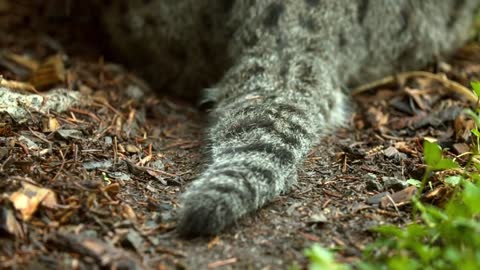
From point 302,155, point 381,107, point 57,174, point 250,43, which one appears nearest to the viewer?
point 57,174

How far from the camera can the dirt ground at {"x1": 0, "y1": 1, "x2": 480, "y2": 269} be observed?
2906 millimetres

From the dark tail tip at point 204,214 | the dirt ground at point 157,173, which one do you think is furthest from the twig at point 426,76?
the dark tail tip at point 204,214

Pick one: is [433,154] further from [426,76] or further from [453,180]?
[426,76]

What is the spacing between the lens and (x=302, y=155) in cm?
372

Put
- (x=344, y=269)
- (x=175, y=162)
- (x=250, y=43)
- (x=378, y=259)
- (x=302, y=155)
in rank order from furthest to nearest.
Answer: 1. (x=250, y=43)
2. (x=175, y=162)
3. (x=302, y=155)
4. (x=378, y=259)
5. (x=344, y=269)

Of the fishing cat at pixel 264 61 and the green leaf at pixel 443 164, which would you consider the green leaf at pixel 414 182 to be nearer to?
the green leaf at pixel 443 164

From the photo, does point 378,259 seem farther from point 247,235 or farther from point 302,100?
point 302,100

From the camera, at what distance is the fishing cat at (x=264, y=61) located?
127 inches

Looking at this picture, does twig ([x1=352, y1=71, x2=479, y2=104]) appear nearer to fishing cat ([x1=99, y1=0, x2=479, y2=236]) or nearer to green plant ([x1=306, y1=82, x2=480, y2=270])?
fishing cat ([x1=99, y1=0, x2=479, y2=236])

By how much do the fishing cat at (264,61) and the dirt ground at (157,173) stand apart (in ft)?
0.51

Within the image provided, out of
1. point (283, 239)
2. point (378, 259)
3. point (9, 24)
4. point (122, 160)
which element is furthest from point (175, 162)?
point (9, 24)

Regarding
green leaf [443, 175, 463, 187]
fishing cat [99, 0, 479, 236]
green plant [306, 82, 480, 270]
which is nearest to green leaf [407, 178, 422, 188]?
green leaf [443, 175, 463, 187]

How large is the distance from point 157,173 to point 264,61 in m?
Answer: 1.20

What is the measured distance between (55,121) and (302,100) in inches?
64.8
